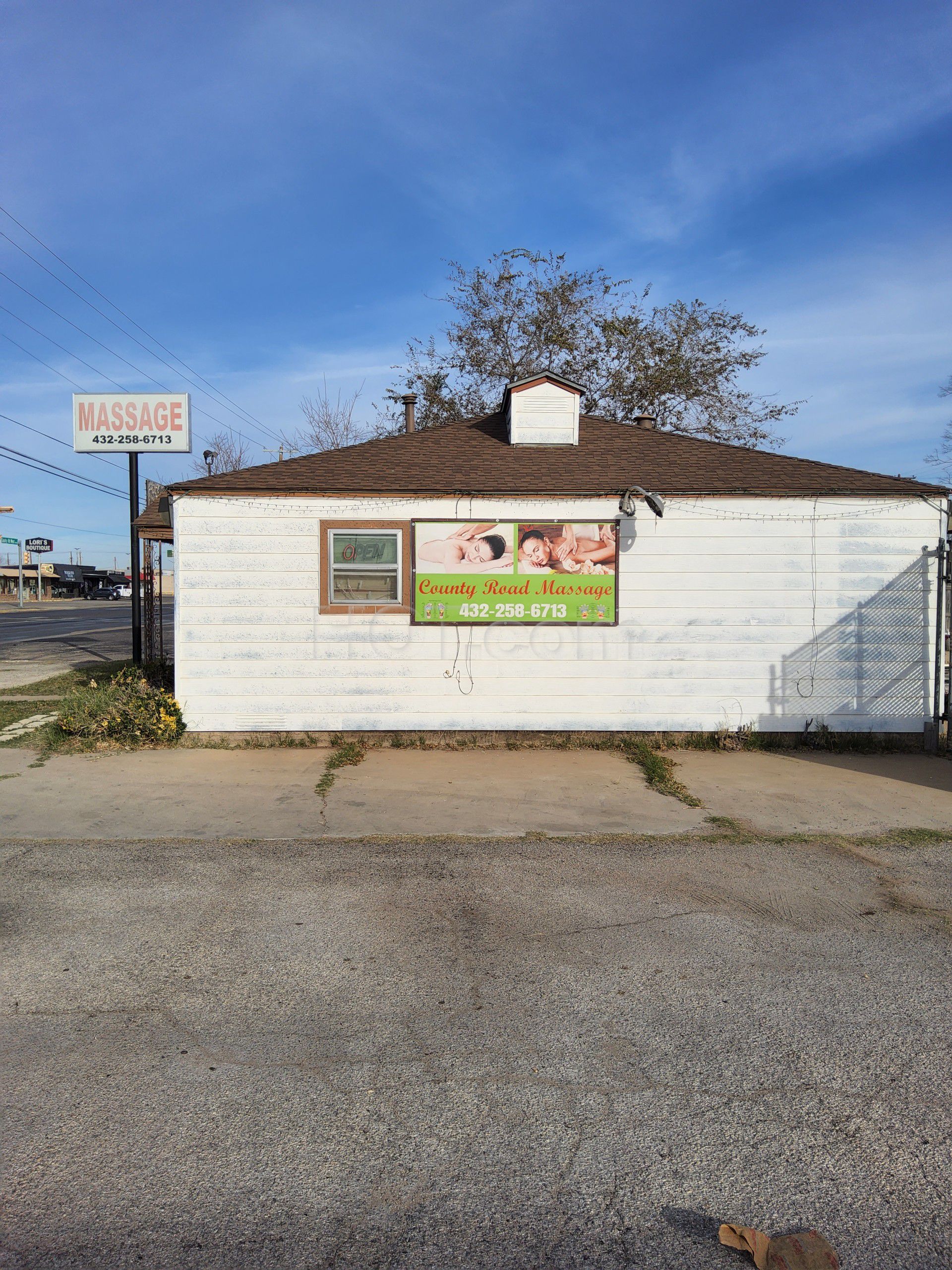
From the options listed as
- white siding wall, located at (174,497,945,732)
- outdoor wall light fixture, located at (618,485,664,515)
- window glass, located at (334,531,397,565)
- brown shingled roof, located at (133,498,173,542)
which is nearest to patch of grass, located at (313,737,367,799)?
white siding wall, located at (174,497,945,732)

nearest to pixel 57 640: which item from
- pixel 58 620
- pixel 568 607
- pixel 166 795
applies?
pixel 58 620

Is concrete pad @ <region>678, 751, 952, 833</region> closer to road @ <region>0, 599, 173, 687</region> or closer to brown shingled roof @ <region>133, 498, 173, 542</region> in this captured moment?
brown shingled roof @ <region>133, 498, 173, 542</region>

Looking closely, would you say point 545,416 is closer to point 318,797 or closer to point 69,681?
point 318,797

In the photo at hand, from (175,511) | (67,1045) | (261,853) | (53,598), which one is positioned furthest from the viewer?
(53,598)

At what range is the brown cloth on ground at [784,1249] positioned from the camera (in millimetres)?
2354

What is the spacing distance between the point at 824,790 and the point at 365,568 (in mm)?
5620

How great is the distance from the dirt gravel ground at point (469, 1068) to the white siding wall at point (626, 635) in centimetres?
439

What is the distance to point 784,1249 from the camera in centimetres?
240

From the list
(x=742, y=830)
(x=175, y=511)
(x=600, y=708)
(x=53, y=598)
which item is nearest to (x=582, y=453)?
(x=600, y=708)

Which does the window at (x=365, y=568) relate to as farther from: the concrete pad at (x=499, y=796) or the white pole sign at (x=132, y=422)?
the white pole sign at (x=132, y=422)

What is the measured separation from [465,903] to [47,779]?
17.3ft

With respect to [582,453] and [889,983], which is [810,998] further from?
[582,453]

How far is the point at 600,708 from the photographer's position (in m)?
10.2

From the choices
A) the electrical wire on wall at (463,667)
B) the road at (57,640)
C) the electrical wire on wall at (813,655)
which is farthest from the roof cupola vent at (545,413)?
the road at (57,640)
